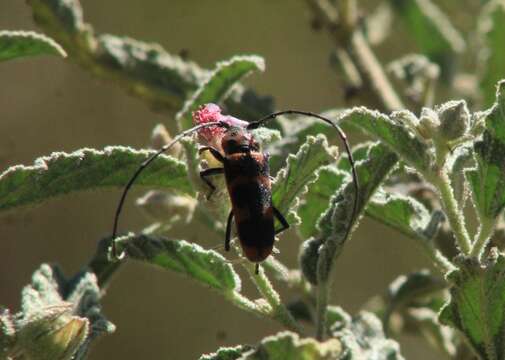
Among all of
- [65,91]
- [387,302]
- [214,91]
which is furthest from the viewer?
[65,91]

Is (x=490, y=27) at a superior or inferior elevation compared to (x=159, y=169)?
superior

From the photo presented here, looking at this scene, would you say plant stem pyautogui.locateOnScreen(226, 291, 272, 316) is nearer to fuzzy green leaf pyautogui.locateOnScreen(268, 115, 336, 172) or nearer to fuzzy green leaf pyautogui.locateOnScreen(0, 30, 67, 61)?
fuzzy green leaf pyautogui.locateOnScreen(268, 115, 336, 172)

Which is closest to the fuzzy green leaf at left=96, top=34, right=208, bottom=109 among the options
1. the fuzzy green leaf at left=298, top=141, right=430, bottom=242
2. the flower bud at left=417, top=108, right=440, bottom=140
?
the fuzzy green leaf at left=298, top=141, right=430, bottom=242

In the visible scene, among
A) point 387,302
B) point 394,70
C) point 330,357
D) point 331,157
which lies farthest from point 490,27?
point 330,357

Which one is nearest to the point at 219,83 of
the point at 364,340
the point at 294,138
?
the point at 294,138

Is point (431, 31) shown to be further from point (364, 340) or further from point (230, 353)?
point (230, 353)

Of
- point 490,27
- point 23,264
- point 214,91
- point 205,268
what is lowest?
point 205,268

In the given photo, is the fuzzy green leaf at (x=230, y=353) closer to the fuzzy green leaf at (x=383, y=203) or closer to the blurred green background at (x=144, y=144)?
the fuzzy green leaf at (x=383, y=203)

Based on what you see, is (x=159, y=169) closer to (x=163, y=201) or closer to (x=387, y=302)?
(x=163, y=201)
